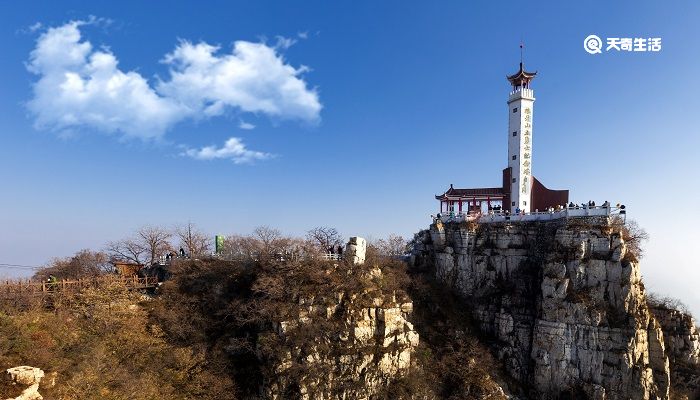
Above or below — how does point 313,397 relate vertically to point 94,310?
below

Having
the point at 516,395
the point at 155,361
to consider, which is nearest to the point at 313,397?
the point at 155,361

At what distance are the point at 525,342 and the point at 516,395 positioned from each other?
4345 mm

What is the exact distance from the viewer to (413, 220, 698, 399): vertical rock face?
91.6ft

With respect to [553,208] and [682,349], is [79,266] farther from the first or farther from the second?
[682,349]

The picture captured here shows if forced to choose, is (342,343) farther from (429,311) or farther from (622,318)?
(622,318)

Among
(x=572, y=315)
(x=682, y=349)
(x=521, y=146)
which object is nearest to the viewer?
(x=572, y=315)

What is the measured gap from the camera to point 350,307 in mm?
27688

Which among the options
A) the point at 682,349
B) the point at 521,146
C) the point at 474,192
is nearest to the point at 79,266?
the point at 474,192

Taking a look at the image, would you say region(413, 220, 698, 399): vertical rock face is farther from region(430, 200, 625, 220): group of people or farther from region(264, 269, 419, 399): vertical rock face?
region(264, 269, 419, 399): vertical rock face

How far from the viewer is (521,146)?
37594mm

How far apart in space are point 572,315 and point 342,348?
19.0m

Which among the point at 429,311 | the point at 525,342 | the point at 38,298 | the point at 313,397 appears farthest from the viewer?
the point at 429,311

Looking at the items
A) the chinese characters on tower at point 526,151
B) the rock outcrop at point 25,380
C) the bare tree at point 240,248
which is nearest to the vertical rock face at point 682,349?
the chinese characters on tower at point 526,151

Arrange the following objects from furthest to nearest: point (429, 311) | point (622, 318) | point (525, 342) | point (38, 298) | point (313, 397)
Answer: point (429, 311) → point (525, 342) → point (622, 318) → point (38, 298) → point (313, 397)
